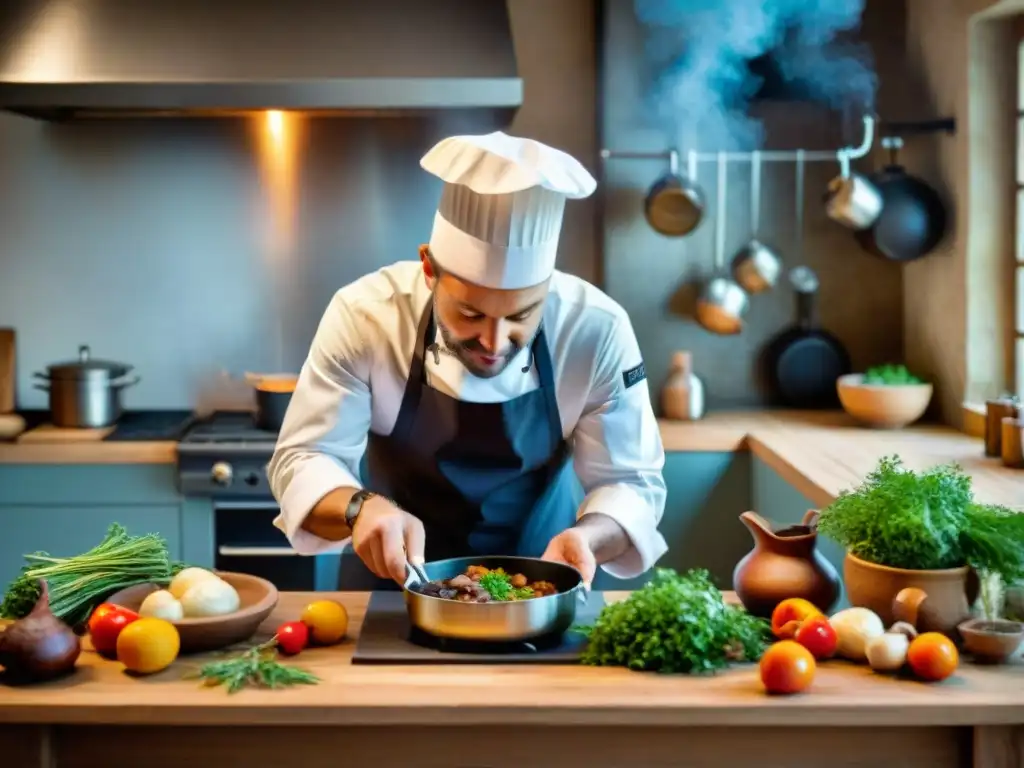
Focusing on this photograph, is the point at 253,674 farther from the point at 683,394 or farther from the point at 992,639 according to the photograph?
the point at 683,394

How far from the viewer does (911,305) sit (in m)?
4.09

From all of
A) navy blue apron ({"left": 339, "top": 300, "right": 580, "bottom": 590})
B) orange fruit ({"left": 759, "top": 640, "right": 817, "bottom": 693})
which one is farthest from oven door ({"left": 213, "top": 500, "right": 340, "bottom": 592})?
orange fruit ({"left": 759, "top": 640, "right": 817, "bottom": 693})

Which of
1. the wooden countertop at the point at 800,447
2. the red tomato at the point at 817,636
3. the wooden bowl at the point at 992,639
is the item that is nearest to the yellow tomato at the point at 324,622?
the red tomato at the point at 817,636

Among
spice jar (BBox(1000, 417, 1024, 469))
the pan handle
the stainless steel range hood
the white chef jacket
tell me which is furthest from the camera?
the pan handle

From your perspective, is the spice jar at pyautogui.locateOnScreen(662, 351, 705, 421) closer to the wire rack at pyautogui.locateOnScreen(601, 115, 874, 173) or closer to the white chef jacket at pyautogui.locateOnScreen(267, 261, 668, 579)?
the wire rack at pyautogui.locateOnScreen(601, 115, 874, 173)

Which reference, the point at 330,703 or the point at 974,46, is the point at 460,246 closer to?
the point at 330,703

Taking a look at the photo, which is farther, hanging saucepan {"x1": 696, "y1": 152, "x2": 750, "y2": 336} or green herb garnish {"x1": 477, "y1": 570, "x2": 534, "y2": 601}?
hanging saucepan {"x1": 696, "y1": 152, "x2": 750, "y2": 336}

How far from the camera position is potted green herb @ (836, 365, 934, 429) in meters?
3.70

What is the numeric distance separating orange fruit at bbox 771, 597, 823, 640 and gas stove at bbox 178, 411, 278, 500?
A: 1952 mm

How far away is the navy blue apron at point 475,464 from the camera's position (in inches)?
96.7

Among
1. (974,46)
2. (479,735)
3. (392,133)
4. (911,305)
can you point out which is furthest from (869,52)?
(479,735)

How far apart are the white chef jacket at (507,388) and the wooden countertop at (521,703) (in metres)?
0.56

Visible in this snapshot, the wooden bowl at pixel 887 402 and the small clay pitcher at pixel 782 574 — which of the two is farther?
the wooden bowl at pixel 887 402

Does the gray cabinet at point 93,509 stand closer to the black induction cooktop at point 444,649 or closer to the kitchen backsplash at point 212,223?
the kitchen backsplash at point 212,223
